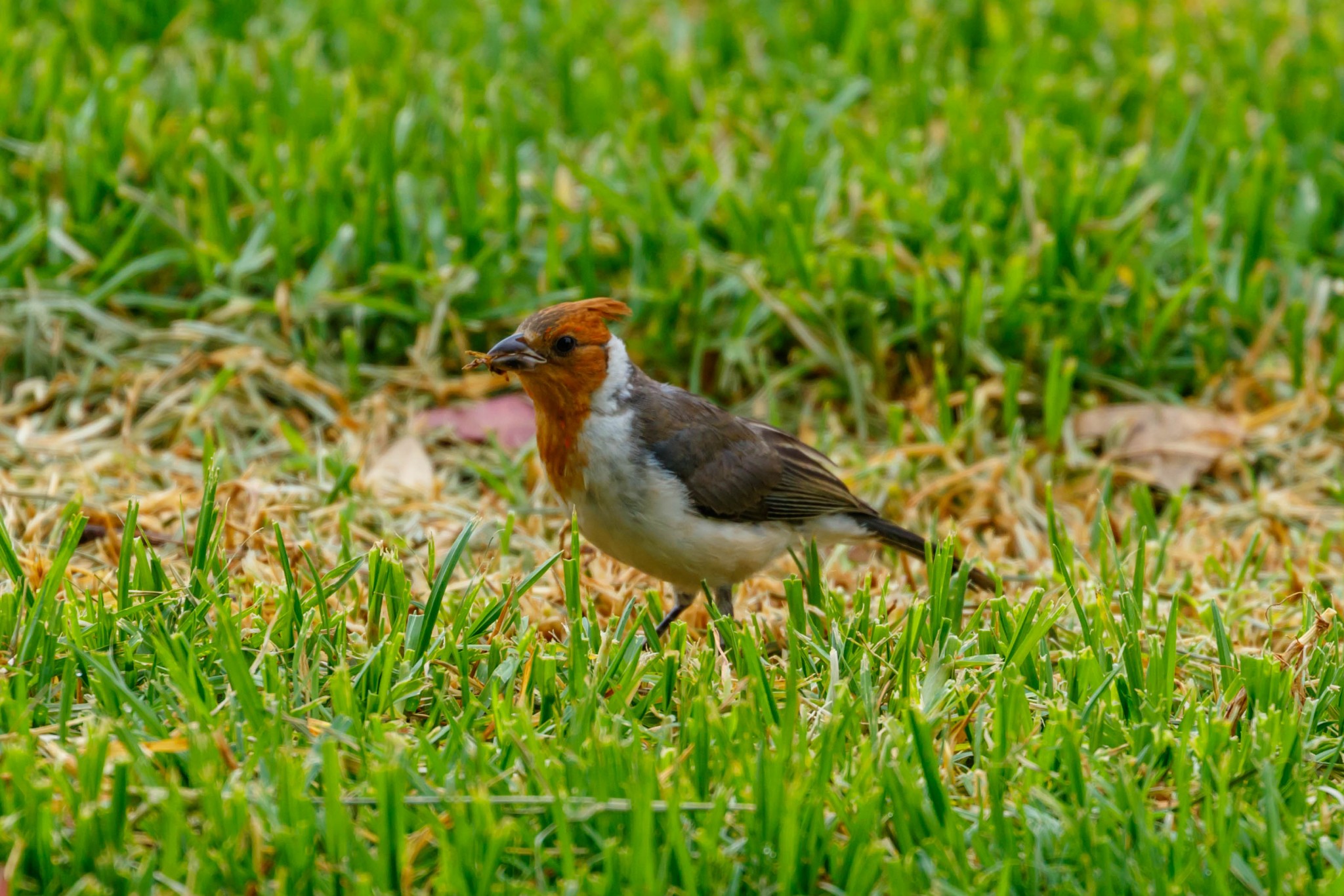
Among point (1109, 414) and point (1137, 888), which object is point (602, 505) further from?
point (1109, 414)

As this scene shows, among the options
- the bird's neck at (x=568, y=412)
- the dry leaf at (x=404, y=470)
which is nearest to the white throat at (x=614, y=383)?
the bird's neck at (x=568, y=412)

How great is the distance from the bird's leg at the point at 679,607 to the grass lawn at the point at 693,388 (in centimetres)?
10

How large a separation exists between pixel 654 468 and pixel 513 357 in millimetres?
461

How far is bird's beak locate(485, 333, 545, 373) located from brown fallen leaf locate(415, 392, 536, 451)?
3.63 feet

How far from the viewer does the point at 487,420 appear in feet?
16.8

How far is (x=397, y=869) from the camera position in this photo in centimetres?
263

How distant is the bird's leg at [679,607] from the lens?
3994mm

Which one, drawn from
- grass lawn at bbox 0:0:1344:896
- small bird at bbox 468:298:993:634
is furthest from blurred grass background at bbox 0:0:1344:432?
small bird at bbox 468:298:993:634

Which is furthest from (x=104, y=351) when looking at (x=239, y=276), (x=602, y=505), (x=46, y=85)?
(x=602, y=505)

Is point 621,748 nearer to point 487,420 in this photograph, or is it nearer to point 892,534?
point 892,534

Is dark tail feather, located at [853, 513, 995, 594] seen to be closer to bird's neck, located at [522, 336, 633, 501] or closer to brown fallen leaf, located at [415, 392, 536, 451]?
bird's neck, located at [522, 336, 633, 501]

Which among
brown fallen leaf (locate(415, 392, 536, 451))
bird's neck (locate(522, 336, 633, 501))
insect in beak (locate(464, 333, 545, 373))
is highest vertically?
insect in beak (locate(464, 333, 545, 373))

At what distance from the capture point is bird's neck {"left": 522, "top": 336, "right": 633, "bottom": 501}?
3955mm

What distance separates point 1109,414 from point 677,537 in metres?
2.04
